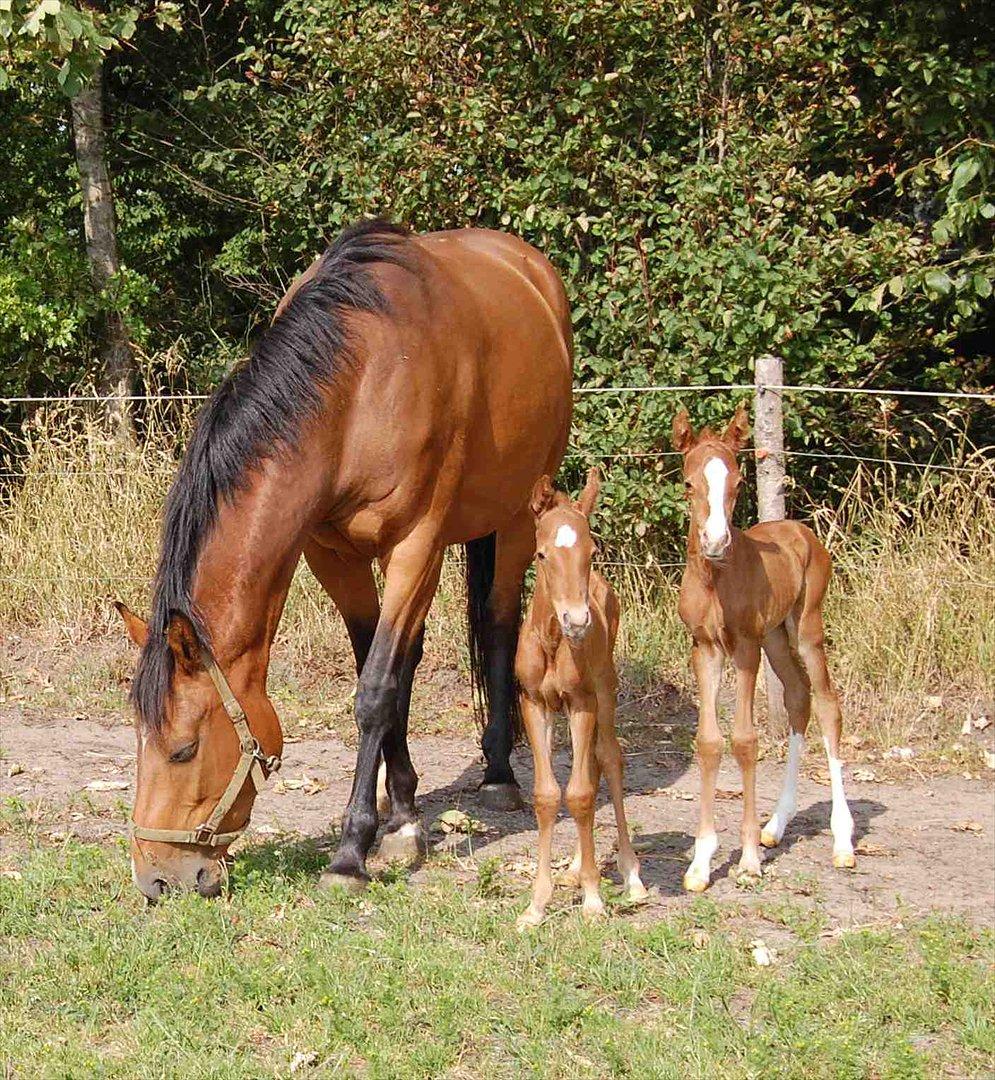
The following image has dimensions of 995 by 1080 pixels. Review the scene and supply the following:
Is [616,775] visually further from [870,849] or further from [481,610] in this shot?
[481,610]

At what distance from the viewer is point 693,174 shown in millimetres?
8430

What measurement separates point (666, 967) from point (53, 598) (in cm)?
627

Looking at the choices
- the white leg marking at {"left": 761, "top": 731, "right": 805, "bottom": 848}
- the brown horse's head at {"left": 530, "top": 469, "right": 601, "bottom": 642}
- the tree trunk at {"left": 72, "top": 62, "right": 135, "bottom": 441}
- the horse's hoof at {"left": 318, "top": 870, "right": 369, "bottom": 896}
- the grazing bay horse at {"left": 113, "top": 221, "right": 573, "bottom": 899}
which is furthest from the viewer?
the tree trunk at {"left": 72, "top": 62, "right": 135, "bottom": 441}

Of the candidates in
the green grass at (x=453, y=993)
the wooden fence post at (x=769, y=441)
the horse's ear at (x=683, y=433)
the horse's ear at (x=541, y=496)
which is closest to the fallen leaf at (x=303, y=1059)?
the green grass at (x=453, y=993)

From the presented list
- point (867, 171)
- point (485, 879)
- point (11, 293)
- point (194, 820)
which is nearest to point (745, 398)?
point (867, 171)

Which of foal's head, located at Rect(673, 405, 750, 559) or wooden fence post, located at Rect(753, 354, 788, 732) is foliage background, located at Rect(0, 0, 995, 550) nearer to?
wooden fence post, located at Rect(753, 354, 788, 732)

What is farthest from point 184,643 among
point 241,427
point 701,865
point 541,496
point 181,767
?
point 701,865

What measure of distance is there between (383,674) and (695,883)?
1.35 meters

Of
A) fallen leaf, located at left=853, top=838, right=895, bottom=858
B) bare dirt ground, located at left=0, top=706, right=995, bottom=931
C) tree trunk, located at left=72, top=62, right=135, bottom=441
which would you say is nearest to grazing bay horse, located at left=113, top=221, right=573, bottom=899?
bare dirt ground, located at left=0, top=706, right=995, bottom=931

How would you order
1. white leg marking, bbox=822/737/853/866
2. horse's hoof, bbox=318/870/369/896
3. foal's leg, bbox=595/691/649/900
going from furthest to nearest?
white leg marking, bbox=822/737/853/866, horse's hoof, bbox=318/870/369/896, foal's leg, bbox=595/691/649/900

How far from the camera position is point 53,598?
9.28m

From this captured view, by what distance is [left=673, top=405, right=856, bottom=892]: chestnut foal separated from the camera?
481cm

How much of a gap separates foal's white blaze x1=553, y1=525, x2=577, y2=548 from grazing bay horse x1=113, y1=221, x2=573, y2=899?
3.44ft

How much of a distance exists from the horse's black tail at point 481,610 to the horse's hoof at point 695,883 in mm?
1625
